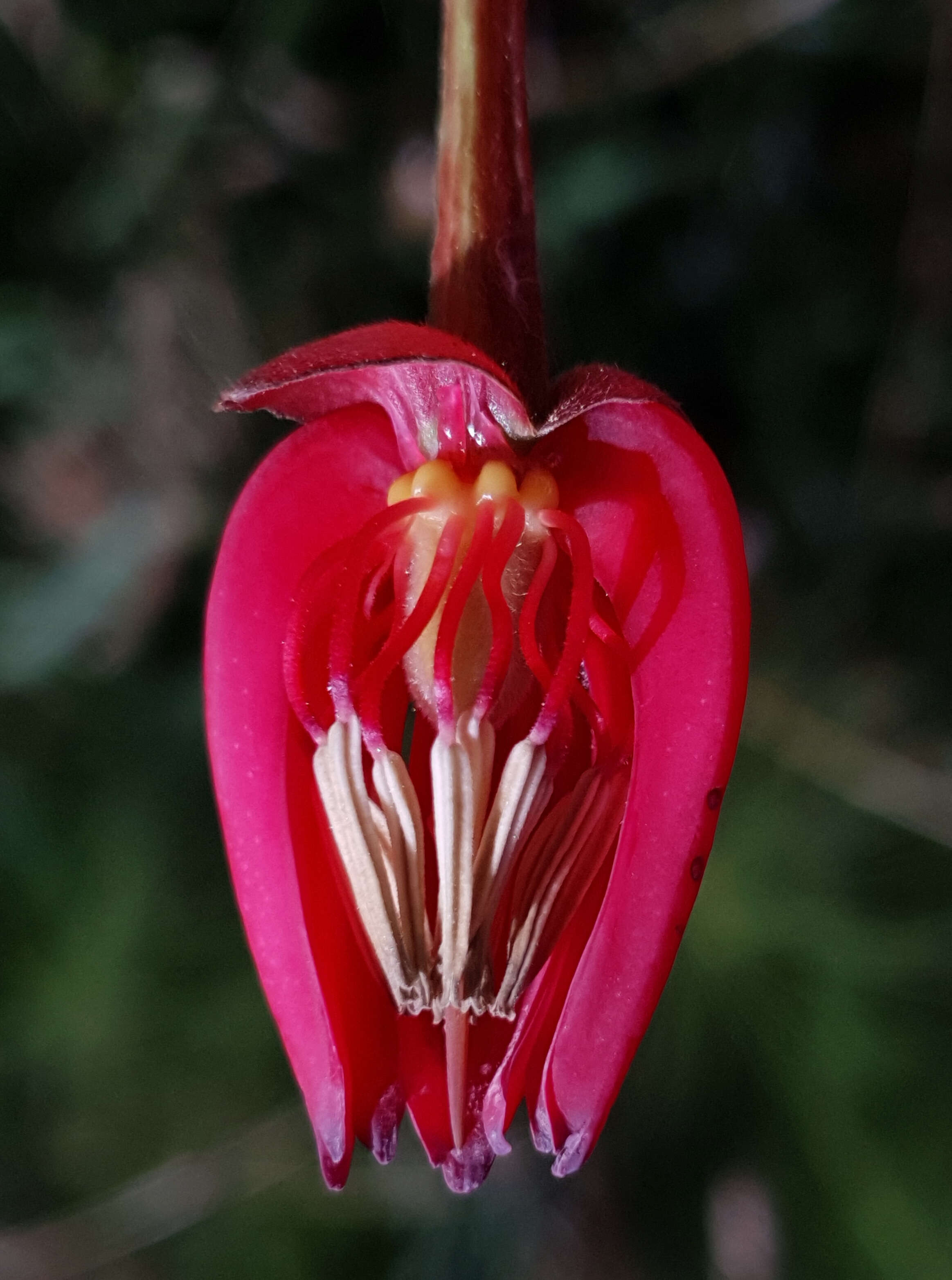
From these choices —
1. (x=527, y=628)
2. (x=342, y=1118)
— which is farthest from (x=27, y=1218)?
(x=527, y=628)

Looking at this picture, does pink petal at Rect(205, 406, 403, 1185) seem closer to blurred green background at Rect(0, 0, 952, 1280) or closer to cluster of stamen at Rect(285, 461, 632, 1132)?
cluster of stamen at Rect(285, 461, 632, 1132)

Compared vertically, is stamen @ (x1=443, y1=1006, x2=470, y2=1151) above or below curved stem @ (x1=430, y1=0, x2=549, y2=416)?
below

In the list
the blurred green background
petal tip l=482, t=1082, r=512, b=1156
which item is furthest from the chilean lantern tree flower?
the blurred green background

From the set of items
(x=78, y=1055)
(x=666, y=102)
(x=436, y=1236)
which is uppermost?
(x=666, y=102)

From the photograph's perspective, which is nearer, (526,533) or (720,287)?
(526,533)

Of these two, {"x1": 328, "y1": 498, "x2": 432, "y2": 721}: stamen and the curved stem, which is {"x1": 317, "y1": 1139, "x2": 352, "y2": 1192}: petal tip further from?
the curved stem

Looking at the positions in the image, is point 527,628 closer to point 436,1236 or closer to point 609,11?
point 609,11

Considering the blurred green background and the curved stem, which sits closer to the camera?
the curved stem

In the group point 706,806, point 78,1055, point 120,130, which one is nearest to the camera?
point 706,806
